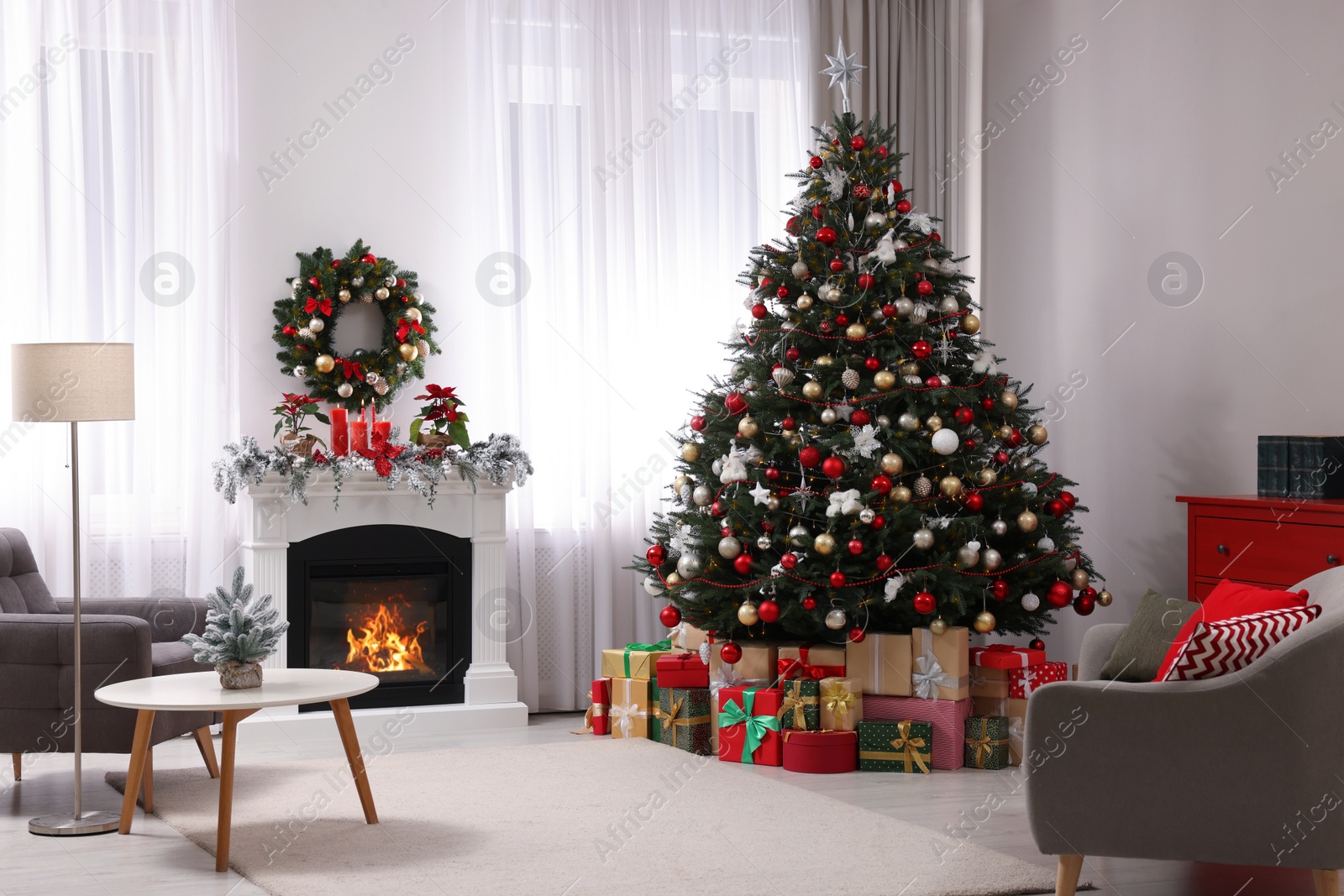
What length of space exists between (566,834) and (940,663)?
165cm

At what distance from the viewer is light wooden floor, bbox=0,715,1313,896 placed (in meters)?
3.48

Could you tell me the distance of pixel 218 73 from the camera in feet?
19.5

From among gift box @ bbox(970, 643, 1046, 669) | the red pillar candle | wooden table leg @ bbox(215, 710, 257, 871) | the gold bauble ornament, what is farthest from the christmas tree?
wooden table leg @ bbox(215, 710, 257, 871)

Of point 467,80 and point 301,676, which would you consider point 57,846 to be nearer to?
point 301,676

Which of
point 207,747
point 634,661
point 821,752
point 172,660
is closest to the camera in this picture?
point 172,660

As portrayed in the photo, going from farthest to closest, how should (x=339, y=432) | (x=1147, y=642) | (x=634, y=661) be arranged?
(x=339, y=432) < (x=634, y=661) < (x=1147, y=642)

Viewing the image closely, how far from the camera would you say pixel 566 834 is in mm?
3998

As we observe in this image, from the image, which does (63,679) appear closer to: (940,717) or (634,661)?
(634,661)

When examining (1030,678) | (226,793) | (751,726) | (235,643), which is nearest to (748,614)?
(751,726)

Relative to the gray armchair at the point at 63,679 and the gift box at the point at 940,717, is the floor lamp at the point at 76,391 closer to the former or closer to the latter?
the gray armchair at the point at 63,679

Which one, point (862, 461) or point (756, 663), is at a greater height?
point (862, 461)

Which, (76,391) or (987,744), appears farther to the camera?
(987,744)

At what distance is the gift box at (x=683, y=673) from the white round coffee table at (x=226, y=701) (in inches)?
58.9

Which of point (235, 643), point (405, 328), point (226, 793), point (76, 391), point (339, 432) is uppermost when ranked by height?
point (405, 328)
